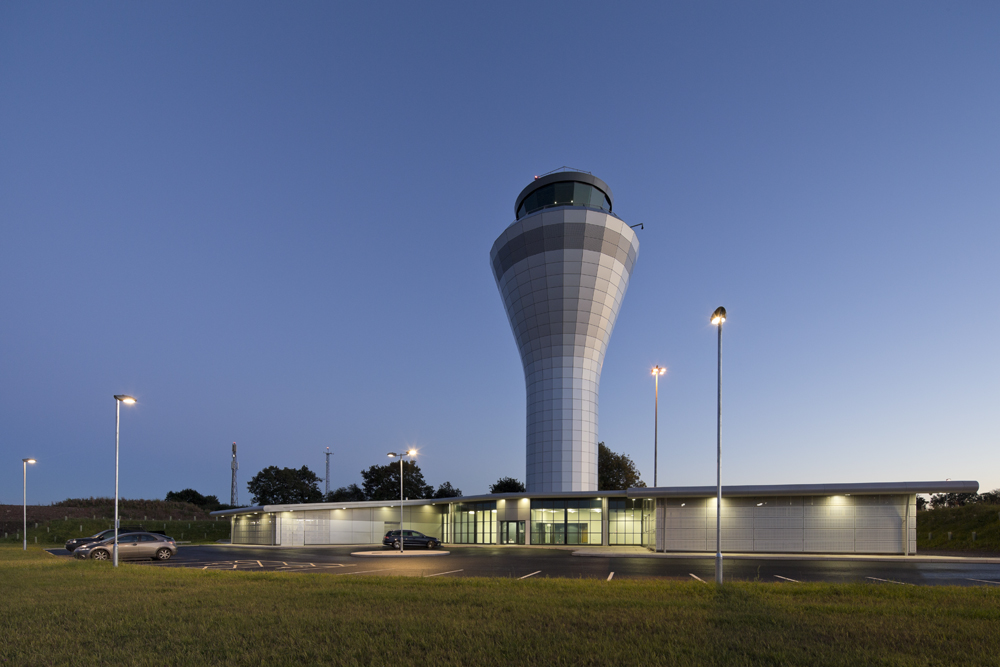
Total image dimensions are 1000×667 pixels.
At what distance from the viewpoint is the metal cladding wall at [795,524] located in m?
33.9

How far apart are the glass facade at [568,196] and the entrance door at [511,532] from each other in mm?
27736

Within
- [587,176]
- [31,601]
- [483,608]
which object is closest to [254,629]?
[483,608]

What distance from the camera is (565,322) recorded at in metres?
52.0

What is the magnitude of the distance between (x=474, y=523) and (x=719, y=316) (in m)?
35.6

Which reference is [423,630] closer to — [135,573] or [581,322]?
[135,573]

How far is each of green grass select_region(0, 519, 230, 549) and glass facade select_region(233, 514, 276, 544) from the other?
8466 mm

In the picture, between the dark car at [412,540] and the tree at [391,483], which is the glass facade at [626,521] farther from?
the tree at [391,483]

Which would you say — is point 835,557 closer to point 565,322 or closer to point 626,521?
point 626,521

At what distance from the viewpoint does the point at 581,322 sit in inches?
2047

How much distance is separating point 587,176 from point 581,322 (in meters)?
14.2

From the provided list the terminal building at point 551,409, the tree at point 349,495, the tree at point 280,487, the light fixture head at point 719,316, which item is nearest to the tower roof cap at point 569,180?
the terminal building at point 551,409

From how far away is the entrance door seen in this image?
1805 inches

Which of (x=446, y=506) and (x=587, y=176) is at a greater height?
(x=587, y=176)

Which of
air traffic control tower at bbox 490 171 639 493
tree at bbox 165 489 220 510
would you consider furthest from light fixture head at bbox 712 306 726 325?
tree at bbox 165 489 220 510
